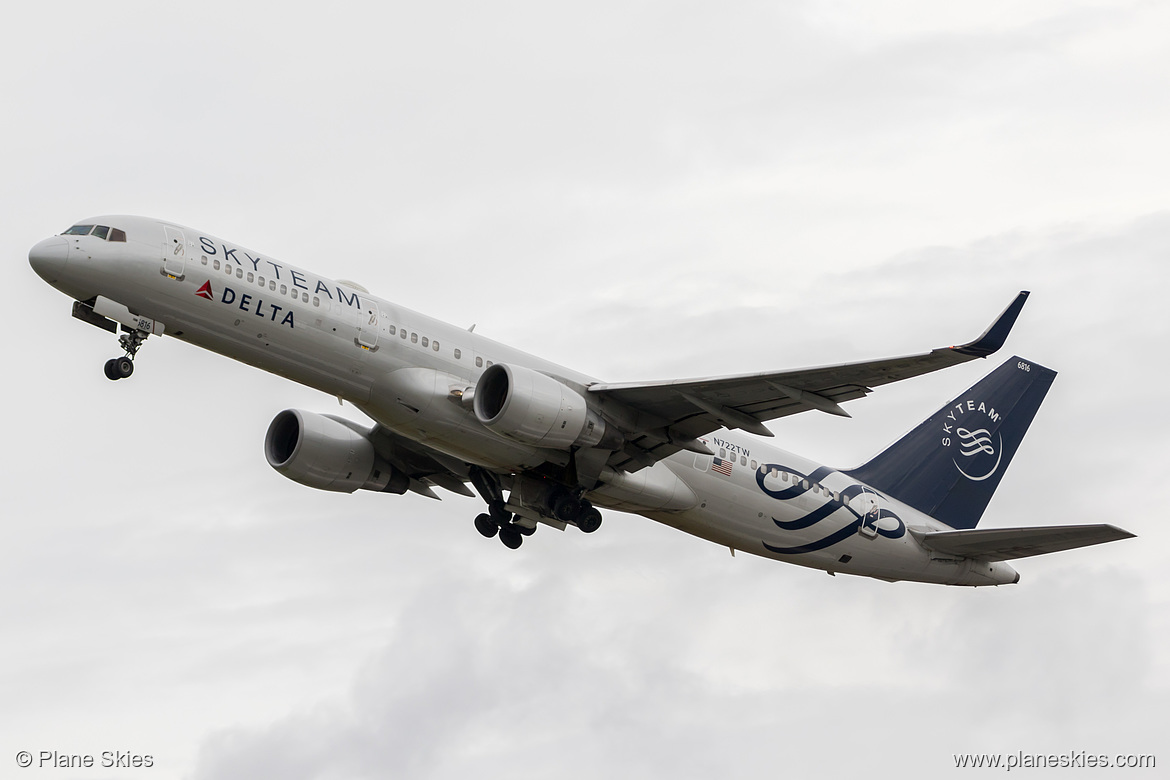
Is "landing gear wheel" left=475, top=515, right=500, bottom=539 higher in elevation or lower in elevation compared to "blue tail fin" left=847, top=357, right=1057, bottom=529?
lower

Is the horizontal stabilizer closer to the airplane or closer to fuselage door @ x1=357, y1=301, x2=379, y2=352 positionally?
the airplane

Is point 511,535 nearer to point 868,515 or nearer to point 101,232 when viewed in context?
point 868,515

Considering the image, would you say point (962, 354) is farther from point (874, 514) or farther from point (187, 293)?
point (187, 293)

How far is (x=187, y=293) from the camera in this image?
96.4 ft

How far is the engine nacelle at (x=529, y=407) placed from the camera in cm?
3044

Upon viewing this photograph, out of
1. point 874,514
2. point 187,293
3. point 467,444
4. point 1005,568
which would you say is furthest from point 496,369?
point 1005,568

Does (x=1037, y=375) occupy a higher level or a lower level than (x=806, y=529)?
higher

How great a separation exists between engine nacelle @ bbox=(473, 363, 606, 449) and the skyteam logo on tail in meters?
13.7

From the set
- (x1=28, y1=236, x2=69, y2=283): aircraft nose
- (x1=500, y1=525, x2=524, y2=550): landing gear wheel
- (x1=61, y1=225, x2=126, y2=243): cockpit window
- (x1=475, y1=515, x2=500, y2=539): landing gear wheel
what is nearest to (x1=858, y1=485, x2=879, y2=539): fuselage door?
(x1=500, y1=525, x2=524, y2=550): landing gear wheel

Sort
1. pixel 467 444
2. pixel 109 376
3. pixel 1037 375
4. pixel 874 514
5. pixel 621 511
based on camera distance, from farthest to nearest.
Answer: pixel 1037 375, pixel 874 514, pixel 621 511, pixel 467 444, pixel 109 376

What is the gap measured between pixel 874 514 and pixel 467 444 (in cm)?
1176

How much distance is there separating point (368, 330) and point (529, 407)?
12.7 feet

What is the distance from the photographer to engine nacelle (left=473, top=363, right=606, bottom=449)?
1198 inches

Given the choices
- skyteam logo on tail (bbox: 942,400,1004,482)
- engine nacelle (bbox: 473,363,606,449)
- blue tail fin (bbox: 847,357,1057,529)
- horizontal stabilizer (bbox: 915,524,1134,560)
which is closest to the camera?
engine nacelle (bbox: 473,363,606,449)
